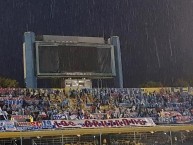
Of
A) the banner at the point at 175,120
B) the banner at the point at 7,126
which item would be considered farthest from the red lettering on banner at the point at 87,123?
the banner at the point at 175,120

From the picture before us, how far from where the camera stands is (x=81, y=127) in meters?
42.2

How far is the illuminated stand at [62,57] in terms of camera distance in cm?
5444

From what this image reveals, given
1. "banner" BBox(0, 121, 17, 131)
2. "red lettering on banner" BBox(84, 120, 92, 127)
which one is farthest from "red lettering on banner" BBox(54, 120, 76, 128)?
"banner" BBox(0, 121, 17, 131)

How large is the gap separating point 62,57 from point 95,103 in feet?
32.7

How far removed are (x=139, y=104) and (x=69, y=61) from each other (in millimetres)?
11830

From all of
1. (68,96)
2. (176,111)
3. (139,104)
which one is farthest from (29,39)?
(176,111)

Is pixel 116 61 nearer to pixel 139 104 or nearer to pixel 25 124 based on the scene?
pixel 139 104

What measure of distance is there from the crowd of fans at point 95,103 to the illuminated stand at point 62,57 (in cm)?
586

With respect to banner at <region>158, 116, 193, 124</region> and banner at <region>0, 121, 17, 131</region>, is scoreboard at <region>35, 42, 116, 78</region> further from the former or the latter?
banner at <region>0, 121, 17, 131</region>

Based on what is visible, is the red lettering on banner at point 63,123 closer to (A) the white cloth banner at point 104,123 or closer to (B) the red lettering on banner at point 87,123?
(A) the white cloth banner at point 104,123

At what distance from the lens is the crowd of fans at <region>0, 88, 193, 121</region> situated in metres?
44.1

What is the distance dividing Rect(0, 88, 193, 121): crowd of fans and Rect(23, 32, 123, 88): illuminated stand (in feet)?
19.2

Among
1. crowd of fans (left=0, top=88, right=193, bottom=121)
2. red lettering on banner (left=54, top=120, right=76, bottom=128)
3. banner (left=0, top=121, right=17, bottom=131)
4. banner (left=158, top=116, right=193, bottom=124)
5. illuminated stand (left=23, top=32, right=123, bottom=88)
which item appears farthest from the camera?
illuminated stand (left=23, top=32, right=123, bottom=88)

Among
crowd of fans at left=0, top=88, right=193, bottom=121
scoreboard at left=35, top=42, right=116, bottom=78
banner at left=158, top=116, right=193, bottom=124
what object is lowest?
banner at left=158, top=116, right=193, bottom=124
